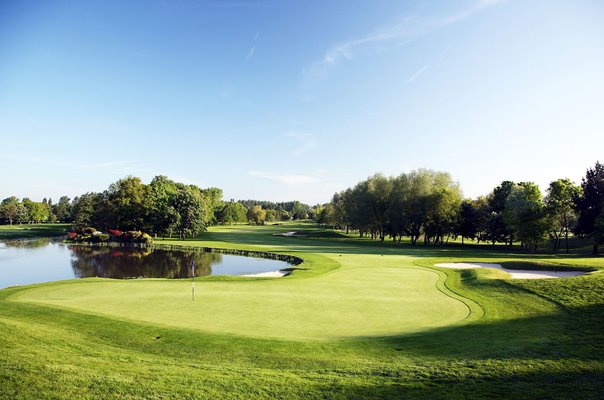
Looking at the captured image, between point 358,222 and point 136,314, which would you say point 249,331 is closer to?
point 136,314

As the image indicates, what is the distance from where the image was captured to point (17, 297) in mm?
20172

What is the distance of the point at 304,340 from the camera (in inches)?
508

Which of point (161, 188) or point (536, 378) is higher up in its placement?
point (161, 188)

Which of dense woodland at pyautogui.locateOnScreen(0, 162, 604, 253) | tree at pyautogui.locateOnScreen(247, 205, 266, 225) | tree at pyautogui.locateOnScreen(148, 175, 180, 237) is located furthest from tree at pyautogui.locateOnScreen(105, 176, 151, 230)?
tree at pyautogui.locateOnScreen(247, 205, 266, 225)

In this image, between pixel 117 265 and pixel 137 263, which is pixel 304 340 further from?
pixel 137 263

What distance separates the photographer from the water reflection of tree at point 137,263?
37.5m

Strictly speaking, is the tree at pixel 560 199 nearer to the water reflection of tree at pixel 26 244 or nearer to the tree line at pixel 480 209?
the tree line at pixel 480 209

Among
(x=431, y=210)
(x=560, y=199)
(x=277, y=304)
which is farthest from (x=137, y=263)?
(x=560, y=199)

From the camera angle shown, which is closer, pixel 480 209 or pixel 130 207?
pixel 480 209

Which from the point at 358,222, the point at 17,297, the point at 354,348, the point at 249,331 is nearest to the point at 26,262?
the point at 17,297

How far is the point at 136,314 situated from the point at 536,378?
1527cm

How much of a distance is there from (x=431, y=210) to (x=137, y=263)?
50.0m

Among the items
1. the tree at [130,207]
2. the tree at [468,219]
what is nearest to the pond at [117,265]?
the tree at [130,207]

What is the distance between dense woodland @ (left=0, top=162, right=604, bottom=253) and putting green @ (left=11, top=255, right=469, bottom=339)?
39.5 meters
